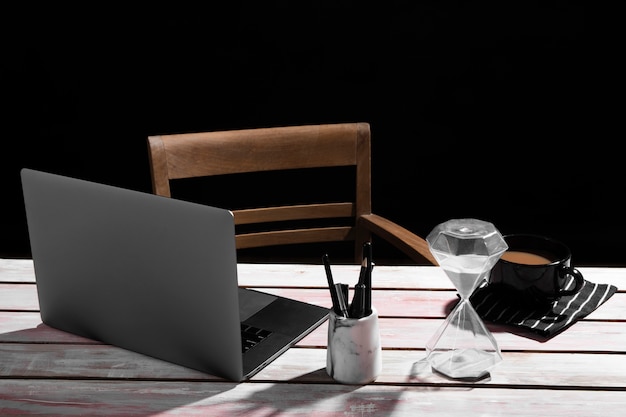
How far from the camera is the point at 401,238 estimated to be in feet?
5.01

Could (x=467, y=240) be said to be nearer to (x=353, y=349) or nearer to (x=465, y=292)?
(x=465, y=292)

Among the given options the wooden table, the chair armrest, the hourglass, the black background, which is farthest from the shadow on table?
the black background

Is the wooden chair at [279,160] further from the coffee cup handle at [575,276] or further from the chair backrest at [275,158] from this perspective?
the coffee cup handle at [575,276]

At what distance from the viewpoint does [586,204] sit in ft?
9.91

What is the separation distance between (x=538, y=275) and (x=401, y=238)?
39cm

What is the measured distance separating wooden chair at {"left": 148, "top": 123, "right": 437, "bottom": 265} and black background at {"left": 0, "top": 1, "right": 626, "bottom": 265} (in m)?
1.15

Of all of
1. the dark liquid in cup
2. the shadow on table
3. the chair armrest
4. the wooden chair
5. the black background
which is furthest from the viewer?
the black background

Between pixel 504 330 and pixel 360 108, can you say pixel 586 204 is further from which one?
pixel 504 330

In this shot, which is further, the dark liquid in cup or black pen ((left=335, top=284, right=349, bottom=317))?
the dark liquid in cup

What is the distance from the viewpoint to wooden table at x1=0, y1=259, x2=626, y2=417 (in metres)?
0.96

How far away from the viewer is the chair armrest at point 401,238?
145 cm

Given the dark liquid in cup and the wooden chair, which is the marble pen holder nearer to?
the dark liquid in cup

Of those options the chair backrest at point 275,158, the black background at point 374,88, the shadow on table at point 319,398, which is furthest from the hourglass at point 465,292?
the black background at point 374,88

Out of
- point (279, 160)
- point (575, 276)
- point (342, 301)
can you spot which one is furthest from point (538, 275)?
point (279, 160)
